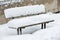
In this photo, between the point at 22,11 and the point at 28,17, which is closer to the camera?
the point at 28,17

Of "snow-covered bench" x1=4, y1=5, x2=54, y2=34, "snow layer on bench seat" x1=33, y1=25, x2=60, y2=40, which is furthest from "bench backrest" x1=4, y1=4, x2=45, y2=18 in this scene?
"snow layer on bench seat" x1=33, y1=25, x2=60, y2=40

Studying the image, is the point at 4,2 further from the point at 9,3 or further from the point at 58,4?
the point at 58,4

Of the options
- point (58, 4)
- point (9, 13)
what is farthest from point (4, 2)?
point (58, 4)

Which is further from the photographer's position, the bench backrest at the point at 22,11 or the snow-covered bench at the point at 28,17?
the bench backrest at the point at 22,11

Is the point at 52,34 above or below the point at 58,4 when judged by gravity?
above

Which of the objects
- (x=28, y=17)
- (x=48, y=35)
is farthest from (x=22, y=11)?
(x=48, y=35)

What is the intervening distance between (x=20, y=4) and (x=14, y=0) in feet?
0.81

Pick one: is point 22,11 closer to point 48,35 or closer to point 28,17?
point 28,17

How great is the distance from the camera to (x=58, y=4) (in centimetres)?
696

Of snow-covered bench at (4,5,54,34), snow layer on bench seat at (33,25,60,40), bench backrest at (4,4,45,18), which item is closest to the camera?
snow layer on bench seat at (33,25,60,40)

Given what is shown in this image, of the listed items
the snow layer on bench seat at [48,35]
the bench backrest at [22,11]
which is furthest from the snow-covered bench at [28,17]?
the snow layer on bench seat at [48,35]

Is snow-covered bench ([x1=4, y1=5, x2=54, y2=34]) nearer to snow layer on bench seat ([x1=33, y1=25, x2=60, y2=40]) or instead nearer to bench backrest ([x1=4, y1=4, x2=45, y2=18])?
bench backrest ([x1=4, y1=4, x2=45, y2=18])

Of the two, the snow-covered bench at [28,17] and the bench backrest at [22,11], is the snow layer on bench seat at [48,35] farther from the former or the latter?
the bench backrest at [22,11]

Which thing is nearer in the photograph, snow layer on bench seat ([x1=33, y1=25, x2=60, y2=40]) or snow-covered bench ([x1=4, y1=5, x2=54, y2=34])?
snow layer on bench seat ([x1=33, y1=25, x2=60, y2=40])
